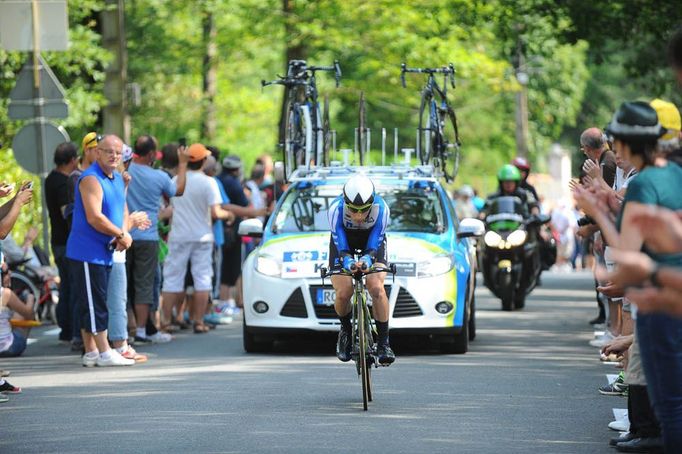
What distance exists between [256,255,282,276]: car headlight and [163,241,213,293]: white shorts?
263cm

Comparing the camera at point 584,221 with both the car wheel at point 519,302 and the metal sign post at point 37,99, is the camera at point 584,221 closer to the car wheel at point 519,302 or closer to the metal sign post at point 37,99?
the metal sign post at point 37,99

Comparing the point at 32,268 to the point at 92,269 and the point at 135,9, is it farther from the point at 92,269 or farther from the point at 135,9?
the point at 135,9

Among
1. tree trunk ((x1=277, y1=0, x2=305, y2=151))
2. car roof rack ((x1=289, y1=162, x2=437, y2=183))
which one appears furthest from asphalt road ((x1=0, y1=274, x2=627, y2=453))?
tree trunk ((x1=277, y1=0, x2=305, y2=151))

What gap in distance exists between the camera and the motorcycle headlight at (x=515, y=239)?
2173 centimetres

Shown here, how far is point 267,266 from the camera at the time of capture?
15117mm

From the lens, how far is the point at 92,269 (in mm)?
14109

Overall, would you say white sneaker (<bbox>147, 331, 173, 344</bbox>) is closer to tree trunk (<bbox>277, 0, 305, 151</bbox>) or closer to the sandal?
the sandal

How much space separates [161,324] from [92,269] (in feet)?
13.3

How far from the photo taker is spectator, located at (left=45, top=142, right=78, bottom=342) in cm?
1588

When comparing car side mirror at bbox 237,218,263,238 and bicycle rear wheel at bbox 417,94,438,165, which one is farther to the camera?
bicycle rear wheel at bbox 417,94,438,165

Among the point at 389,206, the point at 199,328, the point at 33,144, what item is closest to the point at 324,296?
the point at 389,206

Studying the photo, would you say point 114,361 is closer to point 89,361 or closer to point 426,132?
point 89,361

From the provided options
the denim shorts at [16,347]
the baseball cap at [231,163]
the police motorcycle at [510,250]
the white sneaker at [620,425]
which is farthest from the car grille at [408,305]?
the police motorcycle at [510,250]

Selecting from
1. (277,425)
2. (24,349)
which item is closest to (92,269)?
(24,349)
